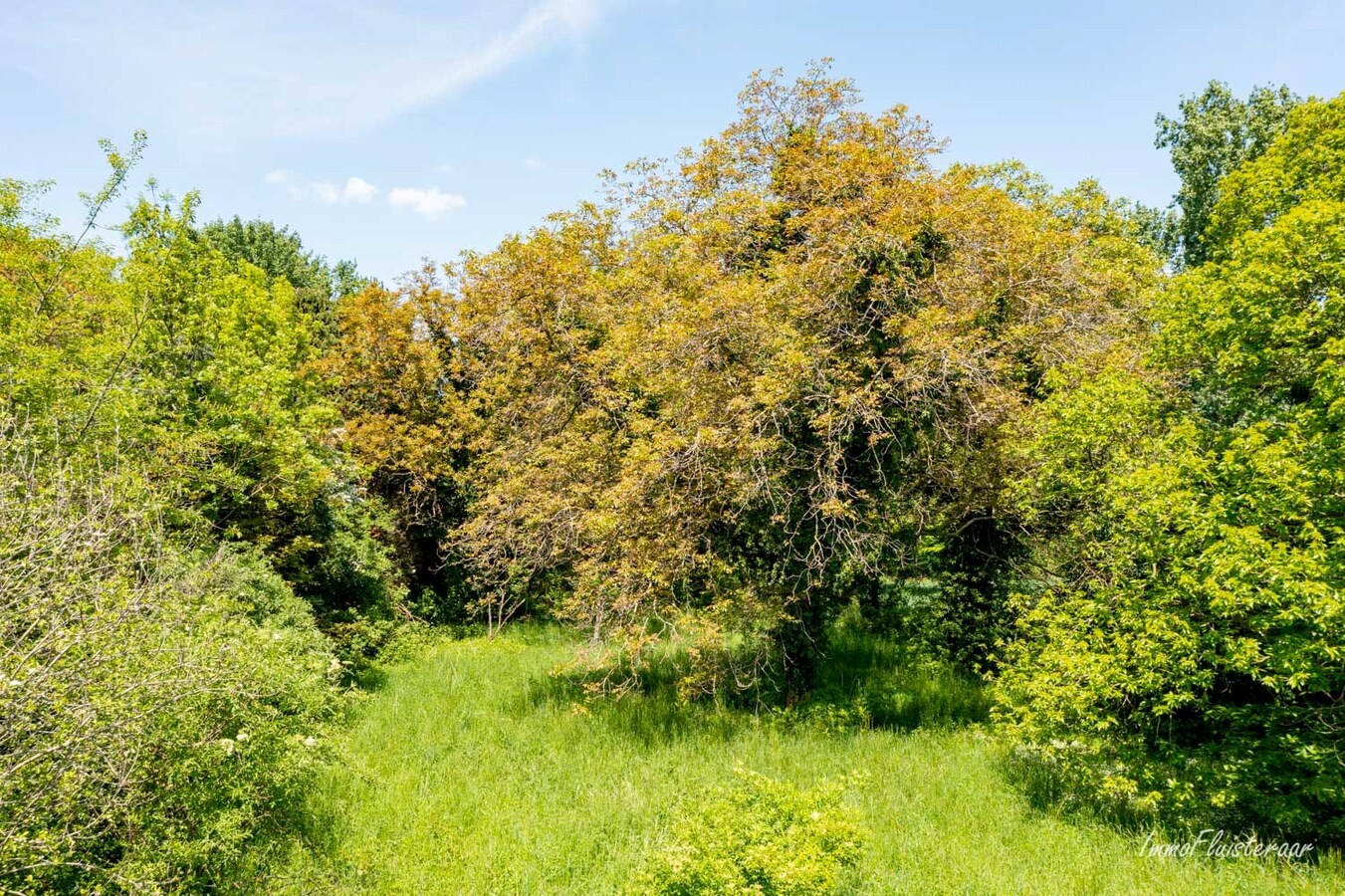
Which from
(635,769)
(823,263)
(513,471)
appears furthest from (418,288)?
(635,769)

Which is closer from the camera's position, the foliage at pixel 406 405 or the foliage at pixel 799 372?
the foliage at pixel 799 372

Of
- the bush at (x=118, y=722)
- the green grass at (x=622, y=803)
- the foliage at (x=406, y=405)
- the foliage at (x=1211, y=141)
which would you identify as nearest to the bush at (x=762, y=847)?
the green grass at (x=622, y=803)

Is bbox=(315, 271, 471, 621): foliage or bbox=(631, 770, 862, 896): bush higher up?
bbox=(315, 271, 471, 621): foliage

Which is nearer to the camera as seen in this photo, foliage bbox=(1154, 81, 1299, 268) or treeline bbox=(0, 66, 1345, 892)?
treeline bbox=(0, 66, 1345, 892)

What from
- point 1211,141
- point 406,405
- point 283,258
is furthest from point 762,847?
point 283,258

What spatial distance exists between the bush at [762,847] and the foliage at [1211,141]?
19310mm

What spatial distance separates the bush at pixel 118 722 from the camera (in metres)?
4.23

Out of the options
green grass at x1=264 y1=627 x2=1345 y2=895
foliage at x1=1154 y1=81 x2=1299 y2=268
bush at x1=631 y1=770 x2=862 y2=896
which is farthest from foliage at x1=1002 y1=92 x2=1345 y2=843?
foliage at x1=1154 y1=81 x2=1299 y2=268

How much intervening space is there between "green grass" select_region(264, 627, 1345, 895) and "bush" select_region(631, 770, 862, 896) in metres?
0.60

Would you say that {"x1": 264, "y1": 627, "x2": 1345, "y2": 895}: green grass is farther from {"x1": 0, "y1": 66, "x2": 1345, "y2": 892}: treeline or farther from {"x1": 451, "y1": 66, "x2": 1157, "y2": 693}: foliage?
{"x1": 451, "y1": 66, "x2": 1157, "y2": 693}: foliage

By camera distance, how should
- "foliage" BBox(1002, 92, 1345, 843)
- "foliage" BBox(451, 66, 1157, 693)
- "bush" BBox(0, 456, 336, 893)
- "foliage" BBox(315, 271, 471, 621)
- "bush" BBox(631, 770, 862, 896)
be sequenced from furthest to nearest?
"foliage" BBox(315, 271, 471, 621)
"foliage" BBox(451, 66, 1157, 693)
"foliage" BBox(1002, 92, 1345, 843)
"bush" BBox(631, 770, 862, 896)
"bush" BBox(0, 456, 336, 893)

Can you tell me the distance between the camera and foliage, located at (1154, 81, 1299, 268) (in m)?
17.5

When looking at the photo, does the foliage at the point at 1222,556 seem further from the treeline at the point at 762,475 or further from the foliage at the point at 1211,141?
the foliage at the point at 1211,141

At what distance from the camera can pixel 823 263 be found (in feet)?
28.8
